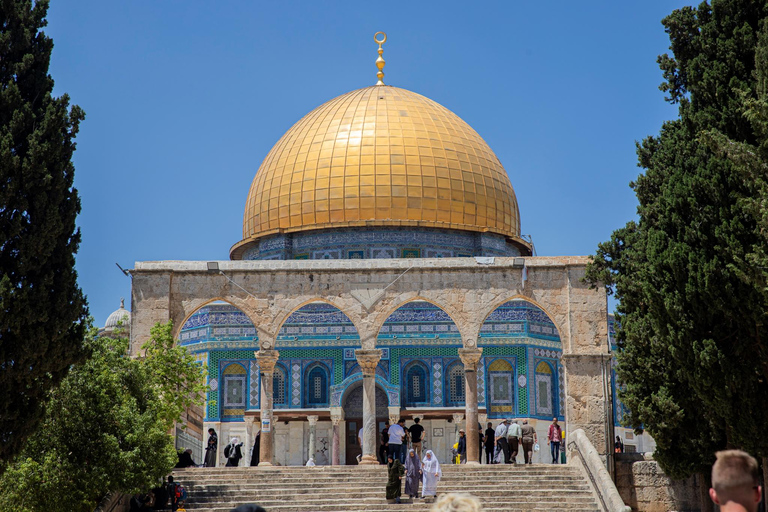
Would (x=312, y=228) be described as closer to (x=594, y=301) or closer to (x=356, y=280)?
(x=356, y=280)

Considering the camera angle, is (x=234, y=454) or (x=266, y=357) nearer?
(x=266, y=357)

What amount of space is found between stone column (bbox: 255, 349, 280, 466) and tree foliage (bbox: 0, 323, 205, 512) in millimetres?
3208

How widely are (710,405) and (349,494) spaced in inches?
190

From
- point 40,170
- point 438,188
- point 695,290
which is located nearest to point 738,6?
point 695,290

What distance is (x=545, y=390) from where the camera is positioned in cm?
2270

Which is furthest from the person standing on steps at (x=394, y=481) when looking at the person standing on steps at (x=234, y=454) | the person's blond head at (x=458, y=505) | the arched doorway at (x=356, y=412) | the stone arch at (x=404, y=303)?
the person's blond head at (x=458, y=505)

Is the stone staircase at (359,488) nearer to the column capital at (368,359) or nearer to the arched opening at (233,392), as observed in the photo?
the column capital at (368,359)

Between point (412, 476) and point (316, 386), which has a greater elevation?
point (316, 386)

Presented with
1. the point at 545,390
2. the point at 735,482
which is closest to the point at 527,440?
the point at 545,390

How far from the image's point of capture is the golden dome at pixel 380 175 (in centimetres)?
2172

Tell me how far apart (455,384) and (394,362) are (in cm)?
141

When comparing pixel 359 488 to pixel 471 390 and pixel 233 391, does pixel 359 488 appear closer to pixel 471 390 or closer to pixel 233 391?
pixel 471 390

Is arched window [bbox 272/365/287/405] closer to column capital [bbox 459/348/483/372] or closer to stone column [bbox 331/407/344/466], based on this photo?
stone column [bbox 331/407/344/466]

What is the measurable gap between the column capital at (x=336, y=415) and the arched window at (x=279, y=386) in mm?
1273
